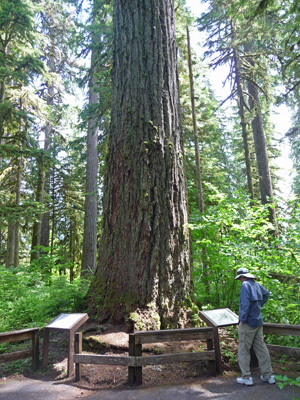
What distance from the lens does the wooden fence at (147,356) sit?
379 centimetres

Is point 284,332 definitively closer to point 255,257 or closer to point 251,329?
point 251,329

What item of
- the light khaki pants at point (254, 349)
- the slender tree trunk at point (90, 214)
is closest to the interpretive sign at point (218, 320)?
the light khaki pants at point (254, 349)

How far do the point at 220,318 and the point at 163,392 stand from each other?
1357mm

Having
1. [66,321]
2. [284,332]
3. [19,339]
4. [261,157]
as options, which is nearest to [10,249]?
[19,339]

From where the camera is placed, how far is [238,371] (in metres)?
4.13

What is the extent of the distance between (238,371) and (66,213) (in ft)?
48.2

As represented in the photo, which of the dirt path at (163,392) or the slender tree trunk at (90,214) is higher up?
the slender tree trunk at (90,214)

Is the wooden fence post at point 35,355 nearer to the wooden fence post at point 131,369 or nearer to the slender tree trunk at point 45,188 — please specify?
the wooden fence post at point 131,369

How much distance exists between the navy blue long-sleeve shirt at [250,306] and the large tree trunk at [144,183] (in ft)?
3.87

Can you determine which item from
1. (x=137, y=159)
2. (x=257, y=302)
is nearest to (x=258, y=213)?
(x=257, y=302)

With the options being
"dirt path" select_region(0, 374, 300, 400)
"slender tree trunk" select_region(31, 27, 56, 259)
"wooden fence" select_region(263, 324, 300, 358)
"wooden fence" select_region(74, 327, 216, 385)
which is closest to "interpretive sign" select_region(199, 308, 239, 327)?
"wooden fence" select_region(74, 327, 216, 385)

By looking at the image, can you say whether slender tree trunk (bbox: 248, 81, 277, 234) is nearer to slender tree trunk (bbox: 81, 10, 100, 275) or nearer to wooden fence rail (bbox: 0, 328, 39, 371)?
slender tree trunk (bbox: 81, 10, 100, 275)

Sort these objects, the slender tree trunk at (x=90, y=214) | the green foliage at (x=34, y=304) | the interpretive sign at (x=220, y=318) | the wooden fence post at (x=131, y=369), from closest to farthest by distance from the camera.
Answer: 1. the wooden fence post at (x=131, y=369)
2. the interpretive sign at (x=220, y=318)
3. the green foliage at (x=34, y=304)
4. the slender tree trunk at (x=90, y=214)

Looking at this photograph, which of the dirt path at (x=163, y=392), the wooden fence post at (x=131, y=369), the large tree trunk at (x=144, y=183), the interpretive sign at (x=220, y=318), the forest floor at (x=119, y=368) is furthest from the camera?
the large tree trunk at (x=144, y=183)
